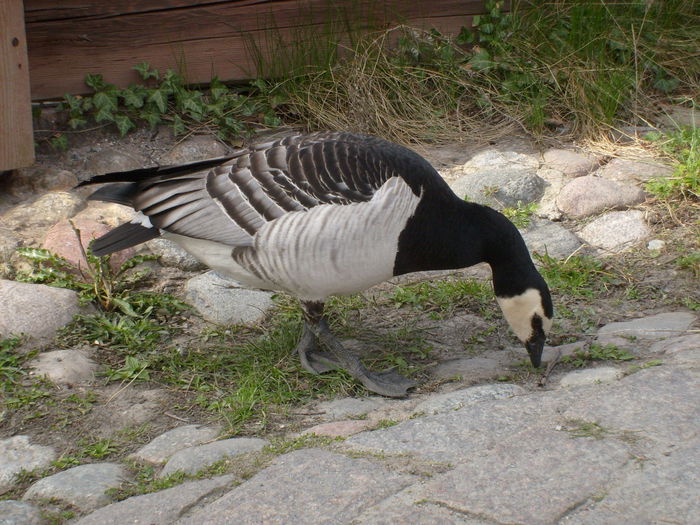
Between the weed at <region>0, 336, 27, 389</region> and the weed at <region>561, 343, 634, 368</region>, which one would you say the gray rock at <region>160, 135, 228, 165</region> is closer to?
the weed at <region>0, 336, 27, 389</region>

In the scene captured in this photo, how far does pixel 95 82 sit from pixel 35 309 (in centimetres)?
243

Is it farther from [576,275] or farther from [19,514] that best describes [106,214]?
[576,275]

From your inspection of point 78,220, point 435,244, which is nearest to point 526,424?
point 435,244

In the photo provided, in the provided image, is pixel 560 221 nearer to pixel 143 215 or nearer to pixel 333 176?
pixel 333 176

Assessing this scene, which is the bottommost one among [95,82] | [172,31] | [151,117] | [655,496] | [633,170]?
[655,496]

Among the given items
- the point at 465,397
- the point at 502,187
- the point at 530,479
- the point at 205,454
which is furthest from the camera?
the point at 502,187

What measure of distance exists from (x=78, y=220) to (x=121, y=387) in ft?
5.20

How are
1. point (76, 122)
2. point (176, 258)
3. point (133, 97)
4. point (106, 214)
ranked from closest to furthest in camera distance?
1. point (176, 258)
2. point (106, 214)
3. point (76, 122)
4. point (133, 97)

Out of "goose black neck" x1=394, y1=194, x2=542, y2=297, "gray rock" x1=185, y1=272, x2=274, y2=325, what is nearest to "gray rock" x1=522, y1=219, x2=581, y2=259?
"goose black neck" x1=394, y1=194, x2=542, y2=297

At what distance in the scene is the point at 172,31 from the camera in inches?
248

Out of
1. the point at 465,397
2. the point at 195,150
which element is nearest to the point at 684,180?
the point at 465,397

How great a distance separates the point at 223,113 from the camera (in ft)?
20.6

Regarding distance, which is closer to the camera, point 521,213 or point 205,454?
point 205,454

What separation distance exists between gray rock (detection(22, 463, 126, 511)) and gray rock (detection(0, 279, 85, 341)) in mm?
1231
